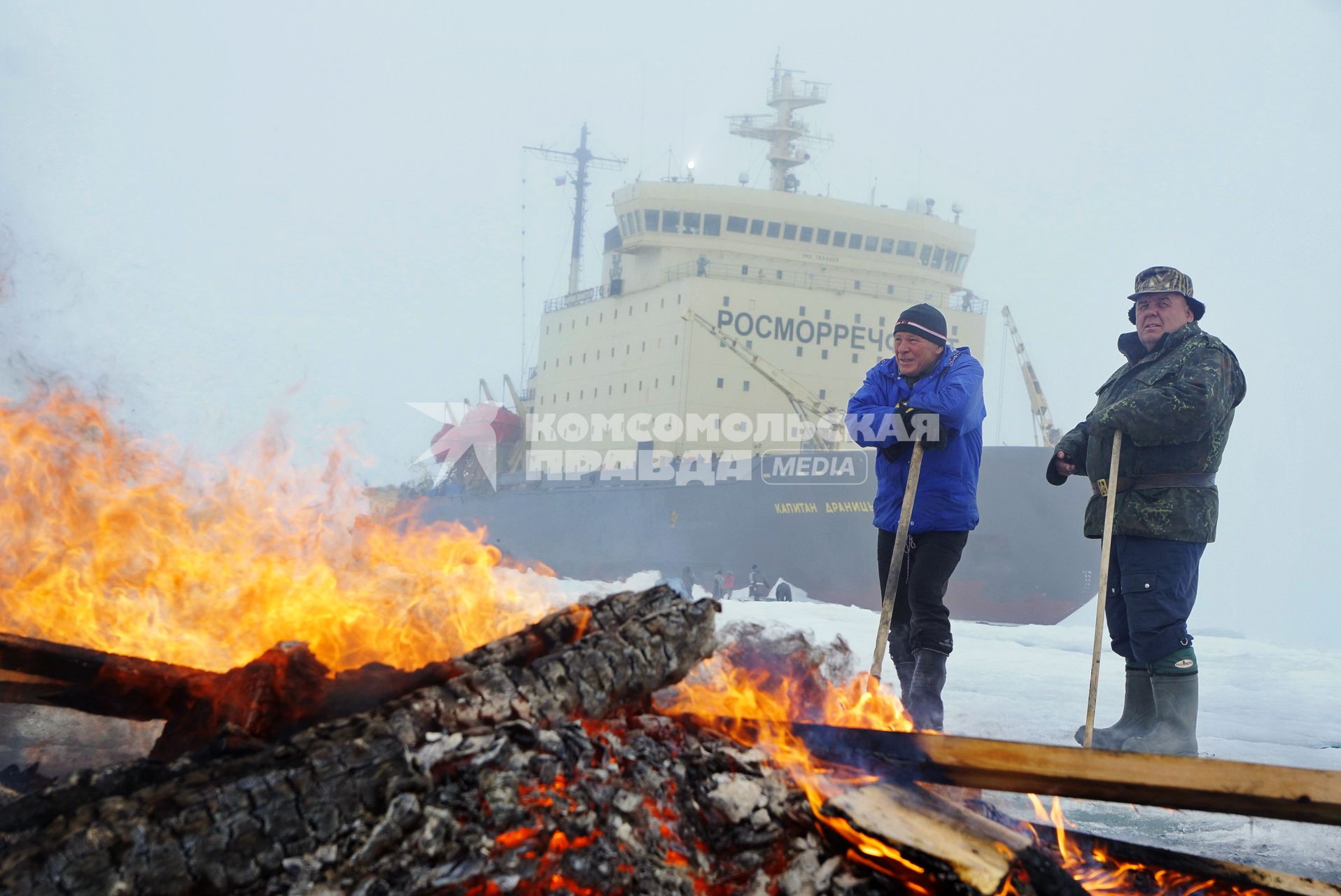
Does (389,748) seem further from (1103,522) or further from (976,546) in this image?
(976,546)

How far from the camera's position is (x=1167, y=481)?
11.2ft

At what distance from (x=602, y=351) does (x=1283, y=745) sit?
16916mm

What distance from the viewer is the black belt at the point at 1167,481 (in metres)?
3.40

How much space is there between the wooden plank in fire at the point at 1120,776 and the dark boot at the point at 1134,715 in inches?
57.8

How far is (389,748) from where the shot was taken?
5.74 feet

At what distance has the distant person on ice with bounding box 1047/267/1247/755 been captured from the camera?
10.8 feet

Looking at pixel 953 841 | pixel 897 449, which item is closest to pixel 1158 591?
pixel 897 449

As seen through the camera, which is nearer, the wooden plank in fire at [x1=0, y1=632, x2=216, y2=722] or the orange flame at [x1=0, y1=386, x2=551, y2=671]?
the wooden plank in fire at [x1=0, y1=632, x2=216, y2=722]

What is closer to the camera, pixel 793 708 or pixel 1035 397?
pixel 793 708

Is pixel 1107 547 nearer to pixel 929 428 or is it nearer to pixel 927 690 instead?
pixel 929 428

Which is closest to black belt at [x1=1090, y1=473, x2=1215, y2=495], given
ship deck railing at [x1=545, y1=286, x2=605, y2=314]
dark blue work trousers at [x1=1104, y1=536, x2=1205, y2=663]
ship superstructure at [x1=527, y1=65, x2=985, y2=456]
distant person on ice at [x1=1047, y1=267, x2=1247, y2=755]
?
distant person on ice at [x1=1047, y1=267, x2=1247, y2=755]

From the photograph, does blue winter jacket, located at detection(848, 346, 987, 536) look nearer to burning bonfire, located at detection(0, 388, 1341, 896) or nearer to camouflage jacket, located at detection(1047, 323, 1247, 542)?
camouflage jacket, located at detection(1047, 323, 1247, 542)

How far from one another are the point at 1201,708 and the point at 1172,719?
7.63 feet

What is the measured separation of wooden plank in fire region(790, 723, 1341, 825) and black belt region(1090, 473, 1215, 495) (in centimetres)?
170
